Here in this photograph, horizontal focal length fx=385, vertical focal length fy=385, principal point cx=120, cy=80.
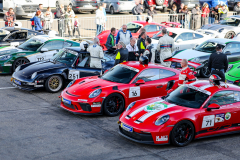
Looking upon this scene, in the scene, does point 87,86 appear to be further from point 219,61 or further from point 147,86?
point 219,61

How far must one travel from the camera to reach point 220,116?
8.12 m

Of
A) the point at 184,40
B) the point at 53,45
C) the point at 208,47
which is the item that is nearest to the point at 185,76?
the point at 208,47

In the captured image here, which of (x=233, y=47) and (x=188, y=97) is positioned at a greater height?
(x=233, y=47)

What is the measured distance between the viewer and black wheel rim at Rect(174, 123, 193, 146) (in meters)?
7.70

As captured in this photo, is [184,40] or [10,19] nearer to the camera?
[184,40]

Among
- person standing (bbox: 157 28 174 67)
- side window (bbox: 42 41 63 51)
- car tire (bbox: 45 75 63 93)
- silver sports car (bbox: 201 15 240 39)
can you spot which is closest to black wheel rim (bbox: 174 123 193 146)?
car tire (bbox: 45 75 63 93)

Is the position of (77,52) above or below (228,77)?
above

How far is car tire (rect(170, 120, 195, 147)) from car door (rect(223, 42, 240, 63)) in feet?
24.6

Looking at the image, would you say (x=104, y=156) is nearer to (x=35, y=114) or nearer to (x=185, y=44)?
(x=35, y=114)

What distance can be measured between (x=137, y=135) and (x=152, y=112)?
619mm

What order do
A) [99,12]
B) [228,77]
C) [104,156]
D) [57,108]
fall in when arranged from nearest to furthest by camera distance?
[104,156] → [57,108] → [228,77] → [99,12]

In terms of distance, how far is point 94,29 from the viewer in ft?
74.6

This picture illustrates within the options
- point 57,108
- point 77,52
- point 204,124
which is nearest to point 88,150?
point 204,124

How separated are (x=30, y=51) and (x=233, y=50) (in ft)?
25.5
